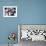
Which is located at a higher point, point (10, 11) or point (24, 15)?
point (10, 11)

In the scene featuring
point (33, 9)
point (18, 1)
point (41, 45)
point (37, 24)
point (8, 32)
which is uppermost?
point (18, 1)

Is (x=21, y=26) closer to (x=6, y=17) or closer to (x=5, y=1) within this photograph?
(x=6, y=17)

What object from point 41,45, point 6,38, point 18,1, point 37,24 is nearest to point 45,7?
point 37,24

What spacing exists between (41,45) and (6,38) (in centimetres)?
101

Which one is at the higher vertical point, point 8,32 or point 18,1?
point 18,1

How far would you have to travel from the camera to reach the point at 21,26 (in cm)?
367

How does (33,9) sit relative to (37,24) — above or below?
above

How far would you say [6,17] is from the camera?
12.2 ft

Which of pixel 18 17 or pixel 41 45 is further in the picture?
pixel 18 17

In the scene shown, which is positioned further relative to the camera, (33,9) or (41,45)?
(33,9)

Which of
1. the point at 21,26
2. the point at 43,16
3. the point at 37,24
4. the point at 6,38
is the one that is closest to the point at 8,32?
the point at 6,38

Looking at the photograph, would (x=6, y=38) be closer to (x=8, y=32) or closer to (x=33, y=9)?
(x=8, y=32)

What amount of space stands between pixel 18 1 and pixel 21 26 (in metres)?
0.71

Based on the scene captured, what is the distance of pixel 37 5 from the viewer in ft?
12.1
